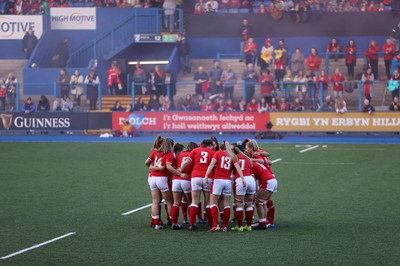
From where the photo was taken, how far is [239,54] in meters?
42.0

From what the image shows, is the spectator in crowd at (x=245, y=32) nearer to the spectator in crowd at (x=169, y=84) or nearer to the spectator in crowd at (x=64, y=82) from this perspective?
the spectator in crowd at (x=169, y=84)

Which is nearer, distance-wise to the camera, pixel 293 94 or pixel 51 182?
pixel 51 182

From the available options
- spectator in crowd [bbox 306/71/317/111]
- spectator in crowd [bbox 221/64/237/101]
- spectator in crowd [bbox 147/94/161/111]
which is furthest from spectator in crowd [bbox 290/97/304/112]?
spectator in crowd [bbox 147/94/161/111]

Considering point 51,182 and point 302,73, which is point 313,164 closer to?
point 51,182

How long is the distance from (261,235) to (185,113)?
2231 centimetres

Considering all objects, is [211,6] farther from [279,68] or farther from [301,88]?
[301,88]

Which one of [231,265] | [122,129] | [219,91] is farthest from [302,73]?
[231,265]

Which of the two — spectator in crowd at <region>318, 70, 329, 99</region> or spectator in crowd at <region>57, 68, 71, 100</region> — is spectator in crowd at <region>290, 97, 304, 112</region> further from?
spectator in crowd at <region>57, 68, 71, 100</region>

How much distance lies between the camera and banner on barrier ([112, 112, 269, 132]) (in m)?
36.5

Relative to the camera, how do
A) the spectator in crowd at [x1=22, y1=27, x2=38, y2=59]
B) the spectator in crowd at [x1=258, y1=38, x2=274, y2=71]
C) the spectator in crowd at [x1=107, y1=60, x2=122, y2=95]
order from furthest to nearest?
the spectator in crowd at [x1=22, y1=27, x2=38, y2=59] → the spectator in crowd at [x1=107, y1=60, x2=122, y2=95] → the spectator in crowd at [x1=258, y1=38, x2=274, y2=71]

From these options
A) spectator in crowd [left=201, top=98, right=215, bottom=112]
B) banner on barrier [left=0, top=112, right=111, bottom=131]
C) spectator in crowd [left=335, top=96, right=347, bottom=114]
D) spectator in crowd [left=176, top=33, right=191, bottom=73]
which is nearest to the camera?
spectator in crowd [left=335, top=96, right=347, bottom=114]

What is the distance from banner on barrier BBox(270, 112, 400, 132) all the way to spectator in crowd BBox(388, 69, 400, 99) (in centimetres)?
102

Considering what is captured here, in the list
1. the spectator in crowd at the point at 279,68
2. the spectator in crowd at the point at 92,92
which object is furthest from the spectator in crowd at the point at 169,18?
the spectator in crowd at the point at 279,68

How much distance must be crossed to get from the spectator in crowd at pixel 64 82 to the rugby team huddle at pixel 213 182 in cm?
2410
